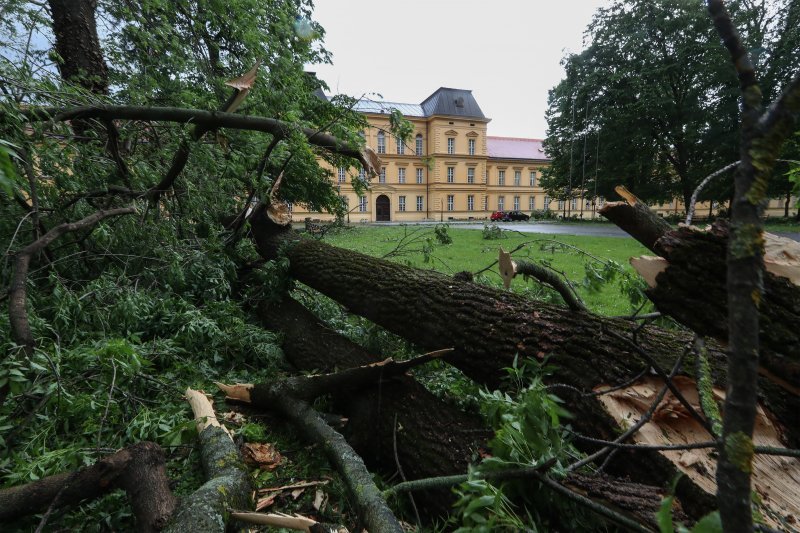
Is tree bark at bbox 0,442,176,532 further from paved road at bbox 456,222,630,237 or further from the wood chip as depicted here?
paved road at bbox 456,222,630,237

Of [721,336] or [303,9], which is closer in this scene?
[721,336]

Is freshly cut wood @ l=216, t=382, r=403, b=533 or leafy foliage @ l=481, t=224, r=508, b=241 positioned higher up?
leafy foliage @ l=481, t=224, r=508, b=241

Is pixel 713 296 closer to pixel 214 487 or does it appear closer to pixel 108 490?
pixel 214 487

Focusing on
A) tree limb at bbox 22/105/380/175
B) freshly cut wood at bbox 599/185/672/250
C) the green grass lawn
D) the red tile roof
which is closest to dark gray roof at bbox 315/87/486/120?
the red tile roof

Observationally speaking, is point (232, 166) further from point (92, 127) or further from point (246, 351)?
point (246, 351)

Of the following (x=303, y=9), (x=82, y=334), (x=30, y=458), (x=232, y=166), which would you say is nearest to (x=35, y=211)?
(x=82, y=334)

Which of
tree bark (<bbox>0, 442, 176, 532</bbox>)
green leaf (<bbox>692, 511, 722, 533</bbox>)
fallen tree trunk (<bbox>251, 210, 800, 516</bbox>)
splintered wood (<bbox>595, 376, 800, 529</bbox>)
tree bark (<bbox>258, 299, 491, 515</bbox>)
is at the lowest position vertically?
tree bark (<bbox>258, 299, 491, 515</bbox>)

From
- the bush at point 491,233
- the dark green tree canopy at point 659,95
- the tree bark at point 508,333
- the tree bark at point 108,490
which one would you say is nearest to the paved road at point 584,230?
the bush at point 491,233

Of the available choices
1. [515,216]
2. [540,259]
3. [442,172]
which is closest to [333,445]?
[540,259]

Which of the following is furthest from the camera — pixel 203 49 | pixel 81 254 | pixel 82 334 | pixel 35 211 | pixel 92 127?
pixel 203 49

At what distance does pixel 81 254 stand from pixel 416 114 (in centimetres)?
4363

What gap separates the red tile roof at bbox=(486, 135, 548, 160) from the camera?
48938 millimetres

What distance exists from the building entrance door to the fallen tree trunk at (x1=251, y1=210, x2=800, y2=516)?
40.0m

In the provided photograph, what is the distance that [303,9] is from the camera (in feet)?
36.0
